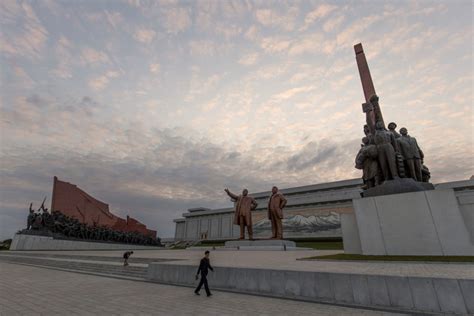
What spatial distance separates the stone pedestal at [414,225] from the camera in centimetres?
816

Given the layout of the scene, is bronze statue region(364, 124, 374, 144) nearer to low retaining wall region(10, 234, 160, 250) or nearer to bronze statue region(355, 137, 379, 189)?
bronze statue region(355, 137, 379, 189)

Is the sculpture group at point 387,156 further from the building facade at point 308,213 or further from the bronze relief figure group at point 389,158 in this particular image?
the building facade at point 308,213

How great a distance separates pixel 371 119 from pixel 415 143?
2.00 metres

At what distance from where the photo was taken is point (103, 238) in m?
36.3

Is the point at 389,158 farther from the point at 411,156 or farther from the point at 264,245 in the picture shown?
the point at 264,245

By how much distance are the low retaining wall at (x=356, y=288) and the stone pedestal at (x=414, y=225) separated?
4724 millimetres

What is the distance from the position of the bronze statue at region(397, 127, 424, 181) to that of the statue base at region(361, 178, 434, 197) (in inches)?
26.9

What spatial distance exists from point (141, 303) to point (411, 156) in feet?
36.0

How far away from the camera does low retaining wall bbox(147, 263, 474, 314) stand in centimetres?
428

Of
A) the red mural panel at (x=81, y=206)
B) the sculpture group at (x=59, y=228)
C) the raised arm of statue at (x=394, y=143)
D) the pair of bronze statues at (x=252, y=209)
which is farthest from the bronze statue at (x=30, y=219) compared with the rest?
the raised arm of statue at (x=394, y=143)

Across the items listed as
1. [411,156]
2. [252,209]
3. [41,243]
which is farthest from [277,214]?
[41,243]

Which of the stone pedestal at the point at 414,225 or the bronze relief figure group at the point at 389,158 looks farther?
the bronze relief figure group at the point at 389,158

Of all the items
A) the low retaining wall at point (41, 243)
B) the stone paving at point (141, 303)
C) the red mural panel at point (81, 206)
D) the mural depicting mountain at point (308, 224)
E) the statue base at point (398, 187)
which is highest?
the red mural panel at point (81, 206)

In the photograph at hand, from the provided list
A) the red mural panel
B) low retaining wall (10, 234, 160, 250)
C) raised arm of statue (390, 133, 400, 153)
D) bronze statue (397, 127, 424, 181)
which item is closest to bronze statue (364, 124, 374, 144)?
raised arm of statue (390, 133, 400, 153)
